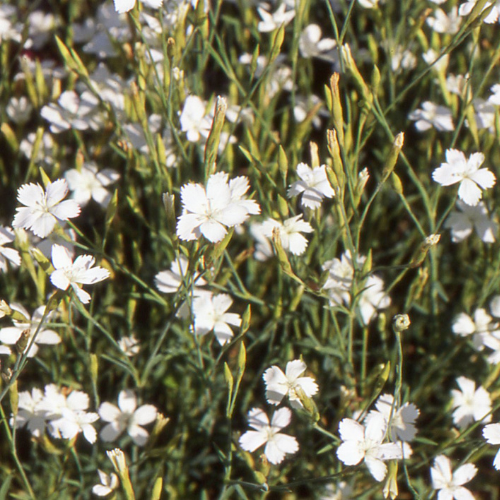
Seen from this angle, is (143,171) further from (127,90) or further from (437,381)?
(437,381)

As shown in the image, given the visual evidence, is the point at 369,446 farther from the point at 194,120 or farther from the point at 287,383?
the point at 194,120

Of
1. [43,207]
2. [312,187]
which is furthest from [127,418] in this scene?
[312,187]

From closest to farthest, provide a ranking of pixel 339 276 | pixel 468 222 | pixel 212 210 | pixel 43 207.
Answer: pixel 212 210, pixel 43 207, pixel 339 276, pixel 468 222

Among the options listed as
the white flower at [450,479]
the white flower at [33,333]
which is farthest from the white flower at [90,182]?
the white flower at [450,479]

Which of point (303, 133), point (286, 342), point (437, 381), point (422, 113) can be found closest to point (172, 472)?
point (286, 342)

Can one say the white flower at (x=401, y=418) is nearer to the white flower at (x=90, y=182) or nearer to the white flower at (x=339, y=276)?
the white flower at (x=339, y=276)

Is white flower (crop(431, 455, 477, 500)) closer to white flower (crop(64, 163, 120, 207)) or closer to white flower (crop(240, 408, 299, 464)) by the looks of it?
white flower (crop(240, 408, 299, 464))

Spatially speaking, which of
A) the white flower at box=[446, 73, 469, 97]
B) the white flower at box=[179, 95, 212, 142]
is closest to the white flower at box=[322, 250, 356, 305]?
the white flower at box=[179, 95, 212, 142]
